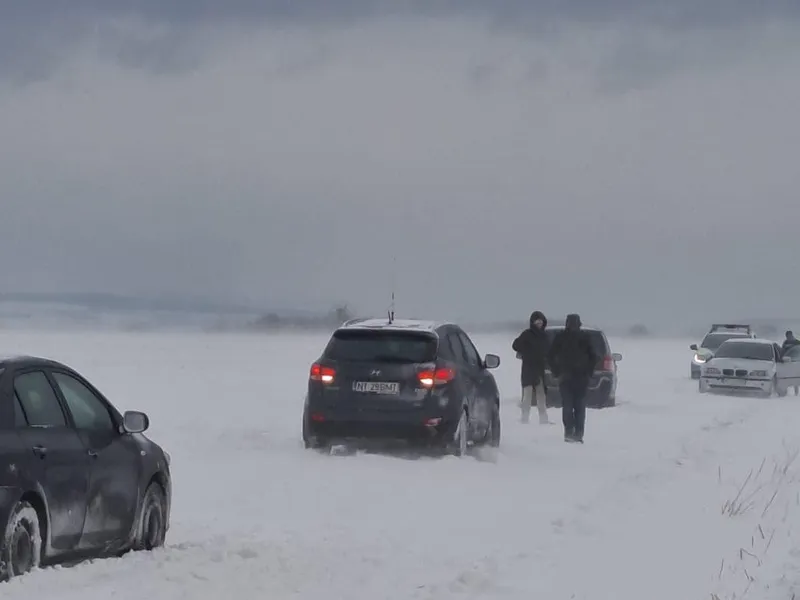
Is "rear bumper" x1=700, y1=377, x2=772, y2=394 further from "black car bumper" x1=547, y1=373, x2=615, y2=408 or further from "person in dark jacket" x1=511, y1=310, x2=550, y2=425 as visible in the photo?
"person in dark jacket" x1=511, y1=310, x2=550, y2=425

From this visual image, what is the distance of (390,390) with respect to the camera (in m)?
16.4

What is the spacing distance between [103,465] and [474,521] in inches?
156

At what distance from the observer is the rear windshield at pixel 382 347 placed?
54.4 ft

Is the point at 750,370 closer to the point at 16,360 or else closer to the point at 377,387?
the point at 377,387

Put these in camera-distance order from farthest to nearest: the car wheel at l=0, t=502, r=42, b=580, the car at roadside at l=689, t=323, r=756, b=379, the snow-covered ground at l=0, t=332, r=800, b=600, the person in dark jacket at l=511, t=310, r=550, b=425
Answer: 1. the car at roadside at l=689, t=323, r=756, b=379
2. the person in dark jacket at l=511, t=310, r=550, b=425
3. the snow-covered ground at l=0, t=332, r=800, b=600
4. the car wheel at l=0, t=502, r=42, b=580

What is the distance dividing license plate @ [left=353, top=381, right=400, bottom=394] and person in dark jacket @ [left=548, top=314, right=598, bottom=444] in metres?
3.99

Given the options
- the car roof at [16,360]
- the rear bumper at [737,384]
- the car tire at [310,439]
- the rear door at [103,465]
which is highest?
the car roof at [16,360]

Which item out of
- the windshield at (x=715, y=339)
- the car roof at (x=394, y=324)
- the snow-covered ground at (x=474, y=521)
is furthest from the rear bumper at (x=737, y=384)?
the car roof at (x=394, y=324)

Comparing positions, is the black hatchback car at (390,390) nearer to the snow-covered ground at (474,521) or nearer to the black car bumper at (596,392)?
the snow-covered ground at (474,521)

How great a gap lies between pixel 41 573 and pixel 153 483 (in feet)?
6.90

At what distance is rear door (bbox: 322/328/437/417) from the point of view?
1634cm

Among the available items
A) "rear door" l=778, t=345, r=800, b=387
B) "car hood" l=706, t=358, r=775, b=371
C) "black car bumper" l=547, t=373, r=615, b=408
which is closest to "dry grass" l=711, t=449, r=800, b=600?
"black car bumper" l=547, t=373, r=615, b=408

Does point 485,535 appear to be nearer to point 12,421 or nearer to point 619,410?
point 12,421

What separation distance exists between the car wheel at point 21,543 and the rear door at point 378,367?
352 inches
